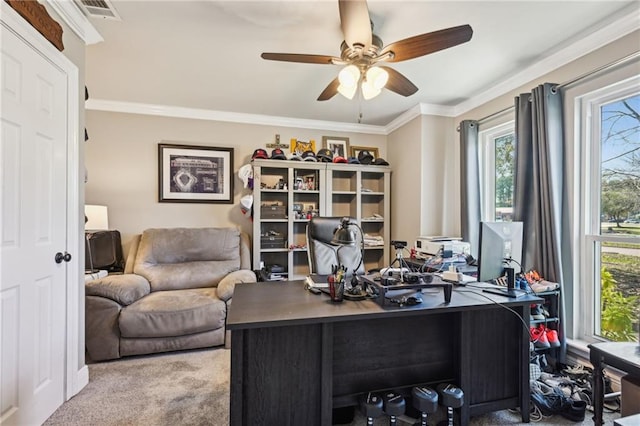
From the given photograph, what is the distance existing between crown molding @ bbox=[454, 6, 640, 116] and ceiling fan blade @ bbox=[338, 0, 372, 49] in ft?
5.56

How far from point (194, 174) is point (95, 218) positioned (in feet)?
3.62

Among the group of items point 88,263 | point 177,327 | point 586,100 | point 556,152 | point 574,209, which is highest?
point 586,100

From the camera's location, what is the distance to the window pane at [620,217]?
6.51 ft

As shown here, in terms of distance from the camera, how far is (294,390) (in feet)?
4.84

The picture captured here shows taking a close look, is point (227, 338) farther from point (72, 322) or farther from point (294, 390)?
point (294, 390)

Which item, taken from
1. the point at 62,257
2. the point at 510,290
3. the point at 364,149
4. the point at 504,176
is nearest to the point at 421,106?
the point at 364,149

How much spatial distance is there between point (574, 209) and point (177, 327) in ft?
10.9

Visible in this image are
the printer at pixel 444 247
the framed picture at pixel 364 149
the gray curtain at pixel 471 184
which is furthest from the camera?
the framed picture at pixel 364 149

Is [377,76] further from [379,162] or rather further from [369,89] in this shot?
[379,162]

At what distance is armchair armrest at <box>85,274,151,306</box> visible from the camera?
2398 millimetres

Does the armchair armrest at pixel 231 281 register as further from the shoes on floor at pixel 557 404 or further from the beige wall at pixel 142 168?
the shoes on floor at pixel 557 404

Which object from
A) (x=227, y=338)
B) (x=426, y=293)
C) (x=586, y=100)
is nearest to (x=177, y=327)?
(x=227, y=338)

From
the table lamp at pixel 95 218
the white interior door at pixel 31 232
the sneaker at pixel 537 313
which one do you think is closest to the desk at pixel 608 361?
the sneaker at pixel 537 313

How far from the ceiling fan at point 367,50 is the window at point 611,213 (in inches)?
55.4
